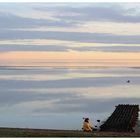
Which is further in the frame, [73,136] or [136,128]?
[136,128]

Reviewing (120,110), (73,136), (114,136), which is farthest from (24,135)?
(120,110)

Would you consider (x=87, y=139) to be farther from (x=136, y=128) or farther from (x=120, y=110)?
(x=120, y=110)

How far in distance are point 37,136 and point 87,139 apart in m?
2.10

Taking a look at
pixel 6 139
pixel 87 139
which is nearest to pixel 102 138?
pixel 87 139

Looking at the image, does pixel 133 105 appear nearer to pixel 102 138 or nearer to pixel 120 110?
pixel 120 110

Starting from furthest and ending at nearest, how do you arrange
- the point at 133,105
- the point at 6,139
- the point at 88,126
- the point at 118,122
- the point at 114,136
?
the point at 133,105
the point at 118,122
the point at 88,126
the point at 114,136
the point at 6,139

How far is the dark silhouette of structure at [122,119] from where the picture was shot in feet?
99.0

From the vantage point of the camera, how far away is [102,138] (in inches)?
854

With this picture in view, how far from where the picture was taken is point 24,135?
71.8 feet

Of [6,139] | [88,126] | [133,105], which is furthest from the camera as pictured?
[133,105]

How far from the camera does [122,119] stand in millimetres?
31422

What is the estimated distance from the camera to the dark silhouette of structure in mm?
30172

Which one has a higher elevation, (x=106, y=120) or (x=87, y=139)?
(x=106, y=120)

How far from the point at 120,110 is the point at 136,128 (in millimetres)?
2725
